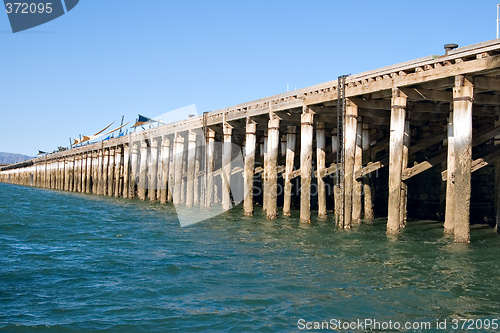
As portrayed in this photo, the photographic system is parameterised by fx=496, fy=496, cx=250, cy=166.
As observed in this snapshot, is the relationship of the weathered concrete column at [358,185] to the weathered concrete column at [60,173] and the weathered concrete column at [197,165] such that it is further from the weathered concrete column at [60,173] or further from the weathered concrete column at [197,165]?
the weathered concrete column at [60,173]

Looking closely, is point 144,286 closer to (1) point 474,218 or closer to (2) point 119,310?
(2) point 119,310

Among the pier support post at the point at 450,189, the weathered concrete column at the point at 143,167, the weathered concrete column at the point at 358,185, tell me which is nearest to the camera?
the pier support post at the point at 450,189

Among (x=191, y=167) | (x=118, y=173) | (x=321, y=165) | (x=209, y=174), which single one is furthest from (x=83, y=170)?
(x=321, y=165)

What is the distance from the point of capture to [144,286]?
11586mm

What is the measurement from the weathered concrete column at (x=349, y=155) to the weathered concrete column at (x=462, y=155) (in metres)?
5.24

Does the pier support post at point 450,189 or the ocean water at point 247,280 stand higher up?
the pier support post at point 450,189

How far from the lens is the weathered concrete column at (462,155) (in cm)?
1500

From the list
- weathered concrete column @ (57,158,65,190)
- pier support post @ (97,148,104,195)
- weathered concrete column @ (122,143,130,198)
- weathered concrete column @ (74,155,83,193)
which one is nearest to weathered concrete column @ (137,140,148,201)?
weathered concrete column @ (122,143,130,198)

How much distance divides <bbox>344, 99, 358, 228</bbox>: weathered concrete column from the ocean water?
0.90 metres

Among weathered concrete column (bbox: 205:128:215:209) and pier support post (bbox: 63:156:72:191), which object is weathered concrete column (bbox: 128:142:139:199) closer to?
weathered concrete column (bbox: 205:128:215:209)

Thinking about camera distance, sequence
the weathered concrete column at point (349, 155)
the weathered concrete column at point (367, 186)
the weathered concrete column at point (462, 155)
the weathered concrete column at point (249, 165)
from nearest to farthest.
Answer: the weathered concrete column at point (462, 155) < the weathered concrete column at point (349, 155) < the weathered concrete column at point (367, 186) < the weathered concrete column at point (249, 165)

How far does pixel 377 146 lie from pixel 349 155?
4.59 metres

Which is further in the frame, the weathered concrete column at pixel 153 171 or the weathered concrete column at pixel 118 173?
the weathered concrete column at pixel 118 173

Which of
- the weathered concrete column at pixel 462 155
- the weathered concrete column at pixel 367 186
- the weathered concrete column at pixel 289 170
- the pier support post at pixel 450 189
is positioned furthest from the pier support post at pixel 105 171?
the weathered concrete column at pixel 462 155
